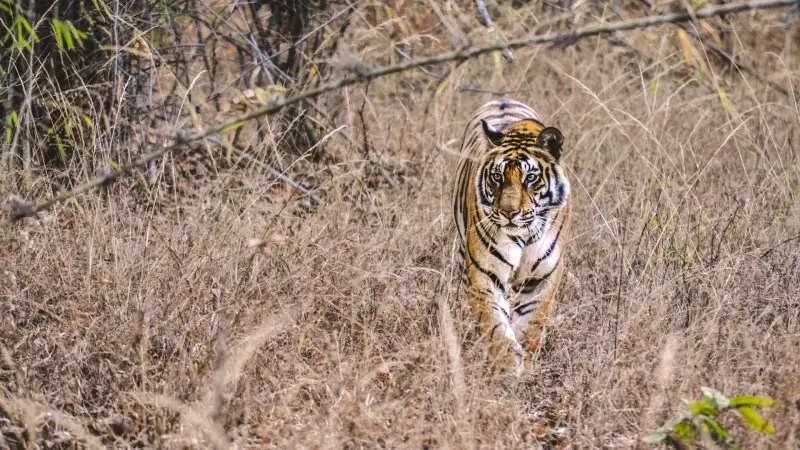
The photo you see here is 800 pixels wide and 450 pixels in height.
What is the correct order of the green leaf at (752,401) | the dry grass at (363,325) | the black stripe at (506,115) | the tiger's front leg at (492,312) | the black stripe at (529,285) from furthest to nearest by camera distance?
the black stripe at (506,115) < the black stripe at (529,285) < the tiger's front leg at (492,312) < the dry grass at (363,325) < the green leaf at (752,401)

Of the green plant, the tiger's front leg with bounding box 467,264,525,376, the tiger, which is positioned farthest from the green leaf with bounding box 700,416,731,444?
the tiger

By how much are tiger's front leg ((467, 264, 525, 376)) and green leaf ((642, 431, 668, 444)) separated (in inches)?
30.3

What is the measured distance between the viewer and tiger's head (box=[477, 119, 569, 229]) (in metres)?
3.90

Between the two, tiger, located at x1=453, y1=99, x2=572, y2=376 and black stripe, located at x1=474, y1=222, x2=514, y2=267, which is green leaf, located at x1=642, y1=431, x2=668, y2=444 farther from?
black stripe, located at x1=474, y1=222, x2=514, y2=267

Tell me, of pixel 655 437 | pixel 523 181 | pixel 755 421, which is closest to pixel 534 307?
pixel 523 181

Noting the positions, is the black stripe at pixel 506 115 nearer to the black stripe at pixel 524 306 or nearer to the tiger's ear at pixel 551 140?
the tiger's ear at pixel 551 140

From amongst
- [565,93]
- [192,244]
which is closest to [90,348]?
[192,244]

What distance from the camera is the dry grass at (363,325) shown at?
3.18 meters

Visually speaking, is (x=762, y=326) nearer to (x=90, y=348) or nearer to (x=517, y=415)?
(x=517, y=415)

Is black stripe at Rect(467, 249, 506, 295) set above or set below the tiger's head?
below

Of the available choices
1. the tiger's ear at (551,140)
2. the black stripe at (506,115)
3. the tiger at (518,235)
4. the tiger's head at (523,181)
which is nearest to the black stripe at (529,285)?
the tiger at (518,235)

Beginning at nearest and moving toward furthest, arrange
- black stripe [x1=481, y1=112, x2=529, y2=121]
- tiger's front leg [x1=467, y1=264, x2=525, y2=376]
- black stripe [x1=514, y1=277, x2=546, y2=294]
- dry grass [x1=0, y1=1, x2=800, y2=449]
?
dry grass [x1=0, y1=1, x2=800, y2=449]
tiger's front leg [x1=467, y1=264, x2=525, y2=376]
black stripe [x1=514, y1=277, x2=546, y2=294]
black stripe [x1=481, y1=112, x2=529, y2=121]

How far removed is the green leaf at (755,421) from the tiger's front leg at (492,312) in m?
0.96

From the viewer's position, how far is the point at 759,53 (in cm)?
784
